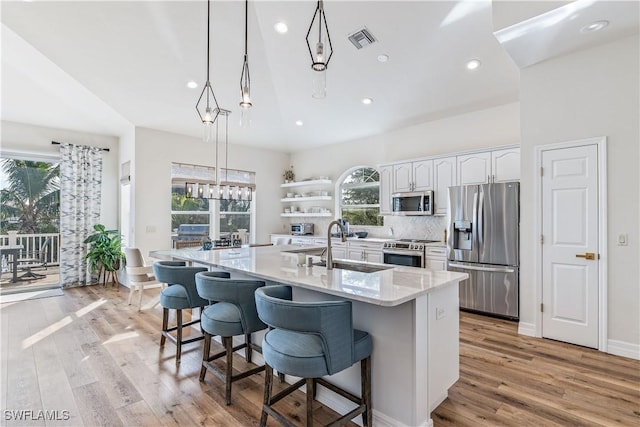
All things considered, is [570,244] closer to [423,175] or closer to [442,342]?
[442,342]

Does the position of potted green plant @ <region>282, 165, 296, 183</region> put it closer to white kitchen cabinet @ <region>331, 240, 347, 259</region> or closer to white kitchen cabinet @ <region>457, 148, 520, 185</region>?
white kitchen cabinet @ <region>331, 240, 347, 259</region>

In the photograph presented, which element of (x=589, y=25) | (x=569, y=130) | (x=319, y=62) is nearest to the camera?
(x=319, y=62)

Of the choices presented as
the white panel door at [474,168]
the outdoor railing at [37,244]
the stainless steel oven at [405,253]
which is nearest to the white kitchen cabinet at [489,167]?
the white panel door at [474,168]

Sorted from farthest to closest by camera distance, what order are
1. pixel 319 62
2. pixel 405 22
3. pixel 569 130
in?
pixel 405 22, pixel 569 130, pixel 319 62

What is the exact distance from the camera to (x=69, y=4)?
3.50 meters

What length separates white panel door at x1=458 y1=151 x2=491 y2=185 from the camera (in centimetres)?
461

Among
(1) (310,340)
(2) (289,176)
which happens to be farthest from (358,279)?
(2) (289,176)

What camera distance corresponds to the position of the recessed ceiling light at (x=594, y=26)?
2.87 m

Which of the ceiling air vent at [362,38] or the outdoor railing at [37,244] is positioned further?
the outdoor railing at [37,244]

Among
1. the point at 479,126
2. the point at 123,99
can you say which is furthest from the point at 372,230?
the point at 123,99

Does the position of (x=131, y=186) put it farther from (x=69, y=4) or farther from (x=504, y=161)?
(x=504, y=161)

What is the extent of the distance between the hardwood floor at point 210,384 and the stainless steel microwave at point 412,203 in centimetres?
198

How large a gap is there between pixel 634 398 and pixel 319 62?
3283mm

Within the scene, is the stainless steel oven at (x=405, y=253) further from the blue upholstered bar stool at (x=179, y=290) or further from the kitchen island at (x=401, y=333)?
the blue upholstered bar stool at (x=179, y=290)
